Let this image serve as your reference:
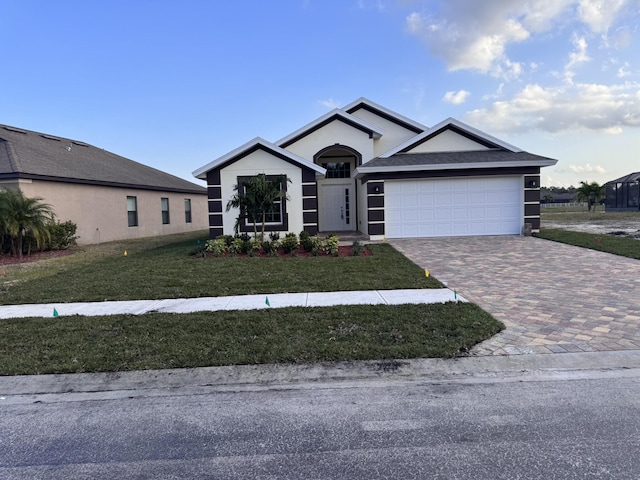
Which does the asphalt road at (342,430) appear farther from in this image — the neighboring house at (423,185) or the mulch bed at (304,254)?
the neighboring house at (423,185)

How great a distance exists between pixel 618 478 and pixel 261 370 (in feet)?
10.1

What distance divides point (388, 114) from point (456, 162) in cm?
572

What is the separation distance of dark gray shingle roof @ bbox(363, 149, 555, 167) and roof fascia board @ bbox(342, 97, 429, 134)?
125 inches

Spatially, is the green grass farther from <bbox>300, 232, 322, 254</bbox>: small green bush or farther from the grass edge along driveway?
the grass edge along driveway

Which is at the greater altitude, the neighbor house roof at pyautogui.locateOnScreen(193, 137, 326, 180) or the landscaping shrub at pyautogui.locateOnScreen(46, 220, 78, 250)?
the neighbor house roof at pyautogui.locateOnScreen(193, 137, 326, 180)

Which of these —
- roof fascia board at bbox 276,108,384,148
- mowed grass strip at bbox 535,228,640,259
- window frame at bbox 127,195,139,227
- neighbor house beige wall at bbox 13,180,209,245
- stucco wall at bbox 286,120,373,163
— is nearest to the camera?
mowed grass strip at bbox 535,228,640,259

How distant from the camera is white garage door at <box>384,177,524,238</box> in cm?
A: 1609

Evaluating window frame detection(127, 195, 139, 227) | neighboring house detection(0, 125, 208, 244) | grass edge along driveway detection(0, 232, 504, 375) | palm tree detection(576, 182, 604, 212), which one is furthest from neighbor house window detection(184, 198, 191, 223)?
palm tree detection(576, 182, 604, 212)

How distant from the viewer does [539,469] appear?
2.69m

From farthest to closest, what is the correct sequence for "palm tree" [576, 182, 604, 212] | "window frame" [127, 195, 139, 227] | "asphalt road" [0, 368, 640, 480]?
"palm tree" [576, 182, 604, 212]
"window frame" [127, 195, 139, 227]
"asphalt road" [0, 368, 640, 480]

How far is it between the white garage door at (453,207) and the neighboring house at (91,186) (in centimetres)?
1355

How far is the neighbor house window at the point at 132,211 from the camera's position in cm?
2177

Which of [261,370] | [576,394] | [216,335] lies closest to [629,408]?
[576,394]

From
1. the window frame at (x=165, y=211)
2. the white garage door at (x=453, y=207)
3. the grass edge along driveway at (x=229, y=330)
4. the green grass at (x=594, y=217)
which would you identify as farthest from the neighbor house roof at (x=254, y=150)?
the green grass at (x=594, y=217)
